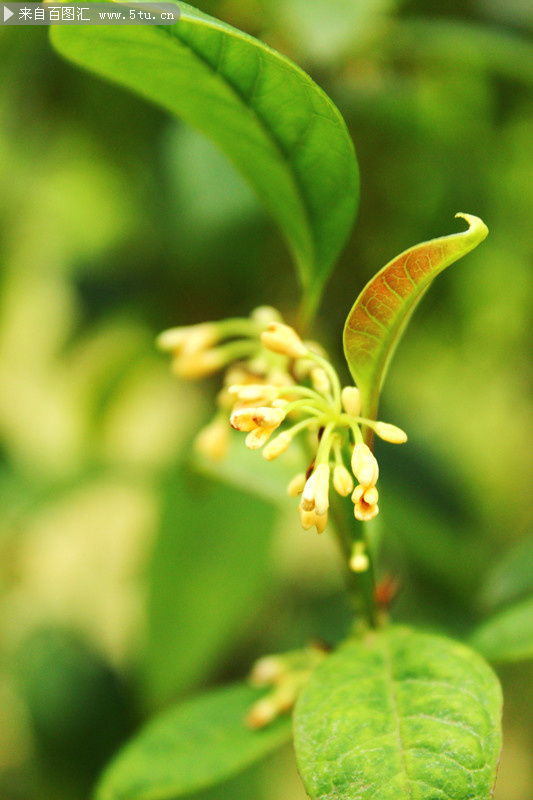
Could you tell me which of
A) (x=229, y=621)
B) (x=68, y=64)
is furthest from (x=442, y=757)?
(x=68, y=64)

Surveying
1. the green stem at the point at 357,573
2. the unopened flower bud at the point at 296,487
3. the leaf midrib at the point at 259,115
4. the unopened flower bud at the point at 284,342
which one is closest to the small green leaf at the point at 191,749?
the green stem at the point at 357,573

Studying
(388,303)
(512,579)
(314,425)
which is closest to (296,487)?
(314,425)

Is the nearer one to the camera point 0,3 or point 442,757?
point 442,757

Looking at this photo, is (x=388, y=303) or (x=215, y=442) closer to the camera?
(x=388, y=303)

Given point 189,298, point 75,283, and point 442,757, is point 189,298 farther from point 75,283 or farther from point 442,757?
point 442,757

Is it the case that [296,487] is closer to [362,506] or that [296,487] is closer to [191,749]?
[362,506]

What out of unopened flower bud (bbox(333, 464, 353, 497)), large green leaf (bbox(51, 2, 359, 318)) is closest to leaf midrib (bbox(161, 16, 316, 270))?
large green leaf (bbox(51, 2, 359, 318))

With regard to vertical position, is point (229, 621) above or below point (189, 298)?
below
